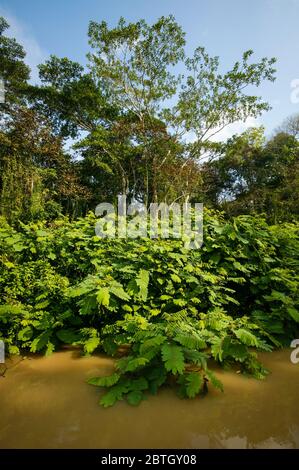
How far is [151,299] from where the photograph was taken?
3.38 meters

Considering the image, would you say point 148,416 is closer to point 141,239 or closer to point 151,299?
point 151,299

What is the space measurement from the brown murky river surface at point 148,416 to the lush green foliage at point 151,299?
0.13m

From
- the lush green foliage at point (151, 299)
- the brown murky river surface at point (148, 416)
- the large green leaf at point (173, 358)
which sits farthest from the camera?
the lush green foliage at point (151, 299)

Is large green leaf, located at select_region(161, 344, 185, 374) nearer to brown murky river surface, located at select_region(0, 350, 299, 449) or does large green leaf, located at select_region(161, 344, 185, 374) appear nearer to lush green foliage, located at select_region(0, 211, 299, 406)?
lush green foliage, located at select_region(0, 211, 299, 406)

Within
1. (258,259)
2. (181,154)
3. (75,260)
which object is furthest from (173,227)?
(181,154)

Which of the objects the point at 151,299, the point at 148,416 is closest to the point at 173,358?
the point at 148,416

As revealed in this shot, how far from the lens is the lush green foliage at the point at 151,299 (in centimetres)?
245

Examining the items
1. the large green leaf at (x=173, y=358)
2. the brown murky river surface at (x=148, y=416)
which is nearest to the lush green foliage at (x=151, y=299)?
the large green leaf at (x=173, y=358)

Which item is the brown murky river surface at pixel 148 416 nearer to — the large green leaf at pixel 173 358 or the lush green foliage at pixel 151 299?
the lush green foliage at pixel 151 299

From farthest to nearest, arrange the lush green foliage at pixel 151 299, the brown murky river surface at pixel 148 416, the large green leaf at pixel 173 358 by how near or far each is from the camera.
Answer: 1. the lush green foliage at pixel 151 299
2. the large green leaf at pixel 173 358
3. the brown murky river surface at pixel 148 416

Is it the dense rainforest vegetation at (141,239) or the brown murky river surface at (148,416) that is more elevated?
the dense rainforest vegetation at (141,239)

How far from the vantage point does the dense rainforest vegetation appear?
109 inches

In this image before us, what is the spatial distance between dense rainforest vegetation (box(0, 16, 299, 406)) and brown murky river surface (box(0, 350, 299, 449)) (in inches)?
5.1

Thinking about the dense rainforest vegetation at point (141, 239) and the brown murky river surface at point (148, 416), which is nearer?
the brown murky river surface at point (148, 416)
